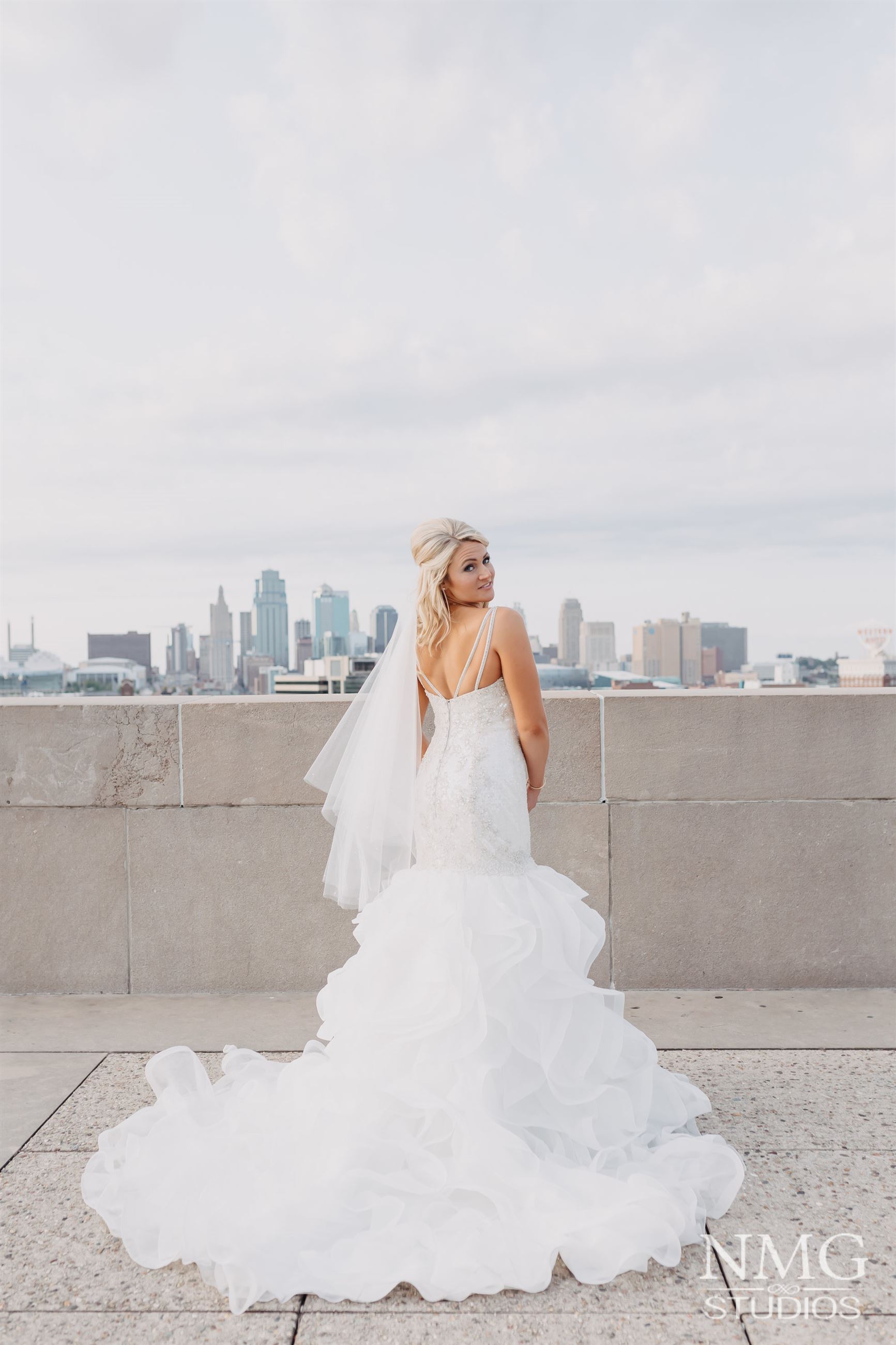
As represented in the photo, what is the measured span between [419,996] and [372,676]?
3.96 feet

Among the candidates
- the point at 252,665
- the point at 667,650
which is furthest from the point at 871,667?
the point at 252,665

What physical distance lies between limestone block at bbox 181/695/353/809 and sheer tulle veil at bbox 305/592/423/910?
156cm

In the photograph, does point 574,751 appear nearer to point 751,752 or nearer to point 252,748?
point 751,752

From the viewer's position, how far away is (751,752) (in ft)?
16.6

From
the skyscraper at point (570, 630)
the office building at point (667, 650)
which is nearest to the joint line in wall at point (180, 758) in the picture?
the office building at point (667, 650)

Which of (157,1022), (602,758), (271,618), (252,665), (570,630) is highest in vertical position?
(271,618)

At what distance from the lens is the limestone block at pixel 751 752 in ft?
16.5

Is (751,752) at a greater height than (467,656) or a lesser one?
lesser

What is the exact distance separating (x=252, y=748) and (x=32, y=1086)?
1890 mm

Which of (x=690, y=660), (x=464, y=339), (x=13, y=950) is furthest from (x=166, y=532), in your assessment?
(x=13, y=950)

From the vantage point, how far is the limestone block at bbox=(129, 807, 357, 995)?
5094mm

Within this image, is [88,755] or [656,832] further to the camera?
[88,755]

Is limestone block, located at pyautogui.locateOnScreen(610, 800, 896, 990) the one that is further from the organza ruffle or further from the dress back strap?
the dress back strap

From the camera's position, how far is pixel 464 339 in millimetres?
84875
